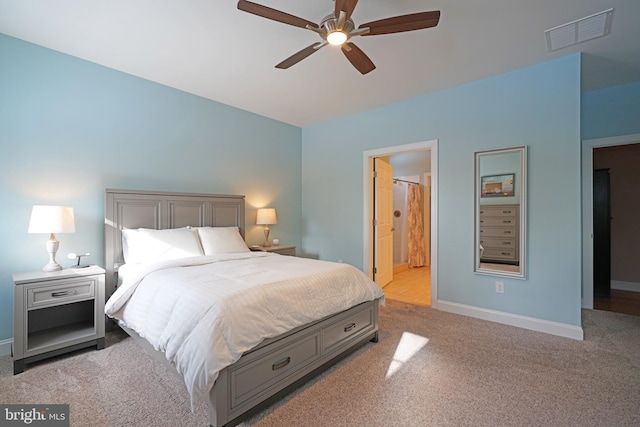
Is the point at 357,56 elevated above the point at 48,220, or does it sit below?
above

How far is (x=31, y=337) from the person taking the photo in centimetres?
244

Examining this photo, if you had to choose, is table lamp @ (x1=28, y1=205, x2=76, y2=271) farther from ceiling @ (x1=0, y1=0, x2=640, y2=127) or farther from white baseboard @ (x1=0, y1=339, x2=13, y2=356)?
ceiling @ (x1=0, y1=0, x2=640, y2=127)

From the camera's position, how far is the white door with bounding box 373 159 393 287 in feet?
14.7

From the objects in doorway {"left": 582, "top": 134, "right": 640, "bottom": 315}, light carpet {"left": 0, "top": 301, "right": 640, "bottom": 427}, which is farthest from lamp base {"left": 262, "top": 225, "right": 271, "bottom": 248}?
doorway {"left": 582, "top": 134, "right": 640, "bottom": 315}

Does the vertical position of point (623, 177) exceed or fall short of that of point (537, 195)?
it exceeds it

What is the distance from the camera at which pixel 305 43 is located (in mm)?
2615

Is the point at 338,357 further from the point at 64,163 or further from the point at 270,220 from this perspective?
the point at 64,163

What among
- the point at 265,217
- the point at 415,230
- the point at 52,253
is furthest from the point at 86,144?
the point at 415,230

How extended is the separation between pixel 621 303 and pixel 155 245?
18.8ft

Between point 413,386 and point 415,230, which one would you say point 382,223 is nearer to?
point 415,230

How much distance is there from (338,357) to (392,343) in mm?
616

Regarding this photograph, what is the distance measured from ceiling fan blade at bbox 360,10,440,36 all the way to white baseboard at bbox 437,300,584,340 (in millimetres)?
2946

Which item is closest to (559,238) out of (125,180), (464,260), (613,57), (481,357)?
(464,260)

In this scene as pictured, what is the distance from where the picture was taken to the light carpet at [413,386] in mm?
1715
